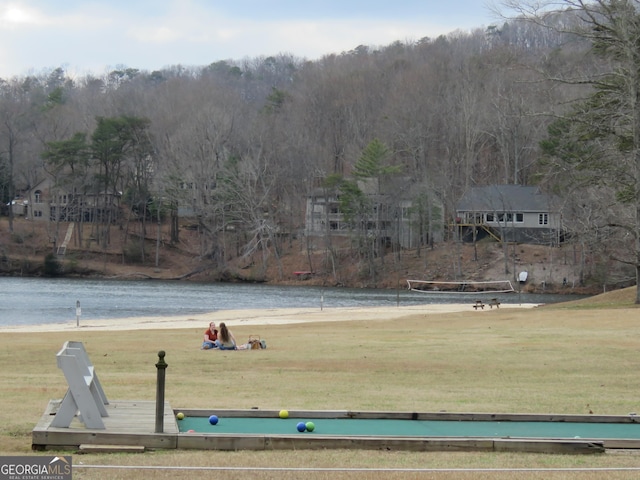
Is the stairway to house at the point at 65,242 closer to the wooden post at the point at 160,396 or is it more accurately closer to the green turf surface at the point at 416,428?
the green turf surface at the point at 416,428

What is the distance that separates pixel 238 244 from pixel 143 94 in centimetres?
5790

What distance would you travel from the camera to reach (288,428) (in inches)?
506

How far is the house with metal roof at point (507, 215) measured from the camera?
331 ft

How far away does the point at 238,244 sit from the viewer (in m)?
112

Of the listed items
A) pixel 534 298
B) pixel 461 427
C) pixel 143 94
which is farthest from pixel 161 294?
pixel 143 94

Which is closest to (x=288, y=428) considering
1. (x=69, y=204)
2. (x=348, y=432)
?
(x=348, y=432)

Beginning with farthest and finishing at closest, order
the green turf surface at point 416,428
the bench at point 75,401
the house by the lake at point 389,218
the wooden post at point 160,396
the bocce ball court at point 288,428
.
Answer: the house by the lake at point 389,218, the green turf surface at point 416,428, the bench at point 75,401, the bocce ball court at point 288,428, the wooden post at point 160,396

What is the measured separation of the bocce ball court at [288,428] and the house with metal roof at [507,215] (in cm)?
8624

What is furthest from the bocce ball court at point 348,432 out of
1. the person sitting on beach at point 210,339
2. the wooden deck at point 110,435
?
the person sitting on beach at point 210,339

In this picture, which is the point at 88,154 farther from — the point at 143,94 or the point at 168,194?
the point at 143,94

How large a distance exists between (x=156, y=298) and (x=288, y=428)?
198 feet

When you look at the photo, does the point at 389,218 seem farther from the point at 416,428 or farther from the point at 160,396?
the point at 160,396

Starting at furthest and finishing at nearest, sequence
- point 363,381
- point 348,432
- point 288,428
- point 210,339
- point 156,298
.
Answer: point 156,298 < point 210,339 < point 363,381 < point 288,428 < point 348,432
